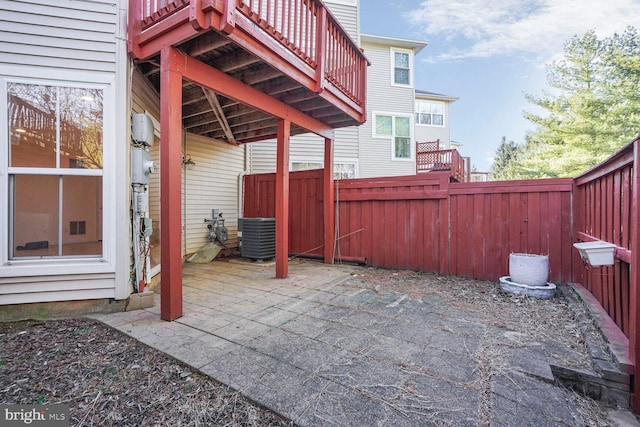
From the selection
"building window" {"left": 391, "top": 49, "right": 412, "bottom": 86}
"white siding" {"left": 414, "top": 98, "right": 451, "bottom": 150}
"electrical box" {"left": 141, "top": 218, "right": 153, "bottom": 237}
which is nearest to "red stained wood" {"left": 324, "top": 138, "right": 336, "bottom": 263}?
"electrical box" {"left": 141, "top": 218, "right": 153, "bottom": 237}

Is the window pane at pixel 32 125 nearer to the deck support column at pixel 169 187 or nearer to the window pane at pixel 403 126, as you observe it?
the deck support column at pixel 169 187

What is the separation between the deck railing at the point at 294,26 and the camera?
98.0 inches

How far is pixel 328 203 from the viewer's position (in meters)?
5.54

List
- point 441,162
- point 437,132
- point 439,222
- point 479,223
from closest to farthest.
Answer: point 479,223, point 439,222, point 441,162, point 437,132

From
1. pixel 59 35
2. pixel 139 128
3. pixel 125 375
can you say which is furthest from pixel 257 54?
pixel 125 375

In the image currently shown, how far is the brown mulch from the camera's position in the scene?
1.45m

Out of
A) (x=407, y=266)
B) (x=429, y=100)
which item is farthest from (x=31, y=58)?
(x=429, y=100)

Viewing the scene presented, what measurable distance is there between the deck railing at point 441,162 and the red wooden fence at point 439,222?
3.96 m

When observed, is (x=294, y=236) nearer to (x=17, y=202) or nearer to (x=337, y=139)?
(x=337, y=139)

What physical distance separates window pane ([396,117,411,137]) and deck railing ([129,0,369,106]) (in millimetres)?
5482

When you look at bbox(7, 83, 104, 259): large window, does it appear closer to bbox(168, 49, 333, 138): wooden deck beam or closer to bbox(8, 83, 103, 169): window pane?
bbox(8, 83, 103, 169): window pane

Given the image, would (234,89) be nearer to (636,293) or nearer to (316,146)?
(636,293)

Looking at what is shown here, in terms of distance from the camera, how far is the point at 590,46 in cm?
1080

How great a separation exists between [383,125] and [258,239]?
277 inches
